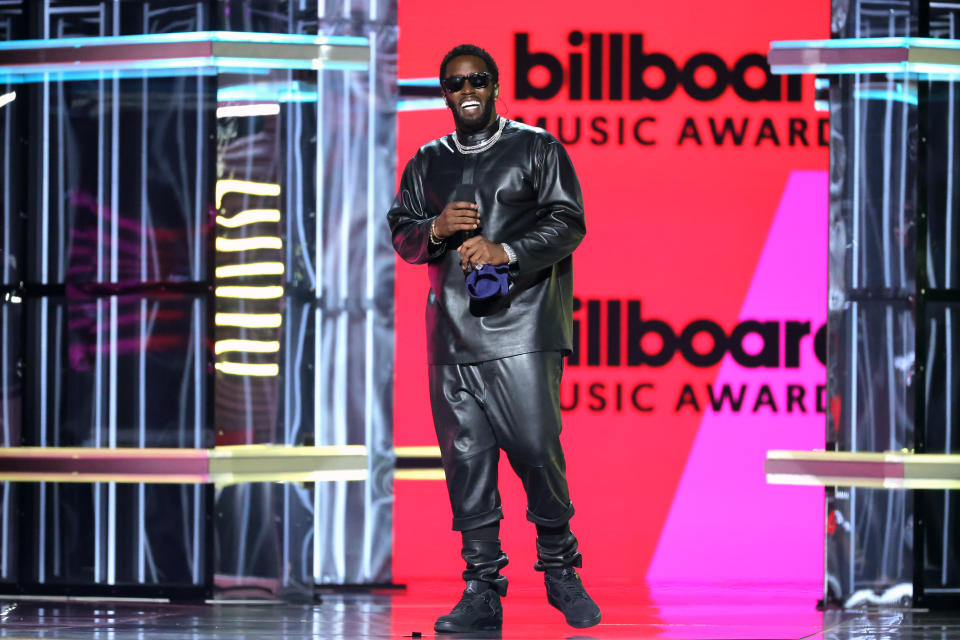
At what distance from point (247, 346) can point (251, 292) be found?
0.64 feet

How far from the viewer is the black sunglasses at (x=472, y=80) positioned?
3.41 metres

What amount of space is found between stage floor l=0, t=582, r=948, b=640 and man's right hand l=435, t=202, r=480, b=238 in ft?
3.75

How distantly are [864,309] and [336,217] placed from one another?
195 cm

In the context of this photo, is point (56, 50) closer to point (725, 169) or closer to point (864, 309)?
point (725, 169)

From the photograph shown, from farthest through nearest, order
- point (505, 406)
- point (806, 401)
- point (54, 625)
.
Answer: point (806, 401) < point (54, 625) < point (505, 406)

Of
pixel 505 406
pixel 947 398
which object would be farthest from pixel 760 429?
pixel 505 406

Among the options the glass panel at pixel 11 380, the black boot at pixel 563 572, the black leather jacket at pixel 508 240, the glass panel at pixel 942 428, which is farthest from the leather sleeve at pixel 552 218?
the glass panel at pixel 11 380

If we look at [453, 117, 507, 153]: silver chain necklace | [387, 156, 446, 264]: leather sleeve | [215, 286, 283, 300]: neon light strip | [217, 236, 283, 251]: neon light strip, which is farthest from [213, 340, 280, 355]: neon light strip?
[453, 117, 507, 153]: silver chain necklace

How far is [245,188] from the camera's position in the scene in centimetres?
430

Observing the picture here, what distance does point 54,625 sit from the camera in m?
3.74

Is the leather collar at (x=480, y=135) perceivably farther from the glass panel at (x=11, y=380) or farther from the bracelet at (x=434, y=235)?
the glass panel at (x=11, y=380)

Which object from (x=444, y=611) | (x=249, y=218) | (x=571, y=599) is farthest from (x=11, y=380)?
(x=571, y=599)

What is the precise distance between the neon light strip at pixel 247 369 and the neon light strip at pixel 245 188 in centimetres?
57

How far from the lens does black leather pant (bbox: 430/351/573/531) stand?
340 cm
